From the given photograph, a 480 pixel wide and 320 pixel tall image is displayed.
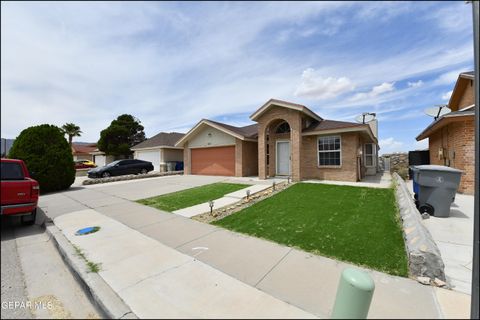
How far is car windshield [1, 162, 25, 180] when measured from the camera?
5.73 metres

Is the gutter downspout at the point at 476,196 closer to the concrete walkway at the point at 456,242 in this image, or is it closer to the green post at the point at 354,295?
the green post at the point at 354,295

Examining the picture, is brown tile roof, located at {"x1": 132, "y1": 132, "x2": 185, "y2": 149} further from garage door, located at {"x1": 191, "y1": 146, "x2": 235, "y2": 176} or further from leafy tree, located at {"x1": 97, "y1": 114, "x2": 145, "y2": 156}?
leafy tree, located at {"x1": 97, "y1": 114, "x2": 145, "y2": 156}

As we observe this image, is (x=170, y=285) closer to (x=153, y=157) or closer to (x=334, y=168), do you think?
(x=334, y=168)

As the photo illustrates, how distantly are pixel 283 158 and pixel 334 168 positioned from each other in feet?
10.0

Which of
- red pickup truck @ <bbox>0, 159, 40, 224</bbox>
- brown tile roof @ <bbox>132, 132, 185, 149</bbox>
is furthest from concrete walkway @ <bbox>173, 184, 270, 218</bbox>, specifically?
brown tile roof @ <bbox>132, 132, 185, 149</bbox>

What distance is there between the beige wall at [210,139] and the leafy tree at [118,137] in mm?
17741

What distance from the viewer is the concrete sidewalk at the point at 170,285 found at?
2.57 m

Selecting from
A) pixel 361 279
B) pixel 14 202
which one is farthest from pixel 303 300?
pixel 14 202

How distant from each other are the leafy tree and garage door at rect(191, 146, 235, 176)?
17807 millimetres

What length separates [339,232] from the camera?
493cm

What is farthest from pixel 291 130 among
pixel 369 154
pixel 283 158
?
pixel 369 154

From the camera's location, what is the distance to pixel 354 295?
7.05 ft

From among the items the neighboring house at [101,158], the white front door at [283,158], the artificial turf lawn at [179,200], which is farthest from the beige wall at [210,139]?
the neighboring house at [101,158]

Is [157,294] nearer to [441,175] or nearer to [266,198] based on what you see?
[266,198]
